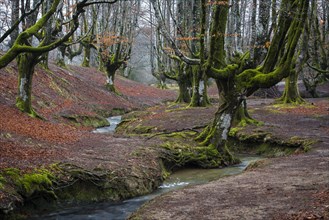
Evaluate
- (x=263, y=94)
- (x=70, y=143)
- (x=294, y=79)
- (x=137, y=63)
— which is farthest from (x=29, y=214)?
(x=137, y=63)

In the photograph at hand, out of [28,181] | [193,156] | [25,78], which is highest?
[25,78]

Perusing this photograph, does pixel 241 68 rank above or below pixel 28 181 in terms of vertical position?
above

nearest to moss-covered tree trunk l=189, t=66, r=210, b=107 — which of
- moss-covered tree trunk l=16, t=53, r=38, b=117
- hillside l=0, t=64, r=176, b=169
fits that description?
hillside l=0, t=64, r=176, b=169

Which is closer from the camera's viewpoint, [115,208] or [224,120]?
[115,208]

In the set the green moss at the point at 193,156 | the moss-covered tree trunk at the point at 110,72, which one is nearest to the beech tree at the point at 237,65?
the green moss at the point at 193,156

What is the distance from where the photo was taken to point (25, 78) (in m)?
17.2

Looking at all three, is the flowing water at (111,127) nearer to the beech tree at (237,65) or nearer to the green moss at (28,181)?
the beech tree at (237,65)

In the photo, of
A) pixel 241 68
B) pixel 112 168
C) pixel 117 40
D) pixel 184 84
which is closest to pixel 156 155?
pixel 112 168

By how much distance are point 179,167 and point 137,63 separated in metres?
55.5

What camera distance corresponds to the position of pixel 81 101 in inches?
1098

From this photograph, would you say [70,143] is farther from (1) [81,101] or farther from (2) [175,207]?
(1) [81,101]

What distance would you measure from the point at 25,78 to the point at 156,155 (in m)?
7.63

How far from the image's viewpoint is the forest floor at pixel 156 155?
7203 millimetres

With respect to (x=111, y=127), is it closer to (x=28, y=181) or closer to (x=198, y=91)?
(x=198, y=91)
